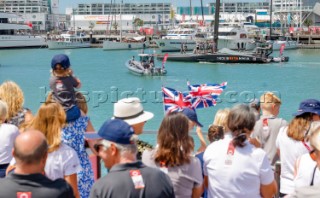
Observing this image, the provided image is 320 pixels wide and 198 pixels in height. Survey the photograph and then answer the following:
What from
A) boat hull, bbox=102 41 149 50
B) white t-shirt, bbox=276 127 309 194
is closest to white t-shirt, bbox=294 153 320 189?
white t-shirt, bbox=276 127 309 194

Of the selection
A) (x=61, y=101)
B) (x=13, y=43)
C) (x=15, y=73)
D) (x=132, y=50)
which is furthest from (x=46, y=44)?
(x=61, y=101)

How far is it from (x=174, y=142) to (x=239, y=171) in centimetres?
54

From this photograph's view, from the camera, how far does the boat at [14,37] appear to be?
100688 millimetres

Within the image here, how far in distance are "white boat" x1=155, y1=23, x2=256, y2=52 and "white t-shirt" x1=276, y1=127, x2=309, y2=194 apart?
7984cm

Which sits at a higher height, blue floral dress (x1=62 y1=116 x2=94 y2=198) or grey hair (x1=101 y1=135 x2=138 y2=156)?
grey hair (x1=101 y1=135 x2=138 y2=156)

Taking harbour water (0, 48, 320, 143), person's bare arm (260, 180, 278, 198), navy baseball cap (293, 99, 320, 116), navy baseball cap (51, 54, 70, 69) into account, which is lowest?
harbour water (0, 48, 320, 143)

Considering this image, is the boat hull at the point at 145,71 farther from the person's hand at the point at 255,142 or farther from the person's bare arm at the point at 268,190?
the person's bare arm at the point at 268,190

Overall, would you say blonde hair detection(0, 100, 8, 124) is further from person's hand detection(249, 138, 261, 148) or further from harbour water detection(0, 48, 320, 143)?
harbour water detection(0, 48, 320, 143)

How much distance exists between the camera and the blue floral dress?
525 cm

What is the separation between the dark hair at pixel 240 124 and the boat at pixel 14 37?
98.7m

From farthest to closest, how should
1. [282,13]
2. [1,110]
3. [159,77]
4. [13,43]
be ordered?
[282,13], [13,43], [159,77], [1,110]

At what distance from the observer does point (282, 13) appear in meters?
138

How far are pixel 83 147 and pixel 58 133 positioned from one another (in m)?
0.79

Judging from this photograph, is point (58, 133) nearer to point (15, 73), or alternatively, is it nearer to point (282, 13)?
point (15, 73)
